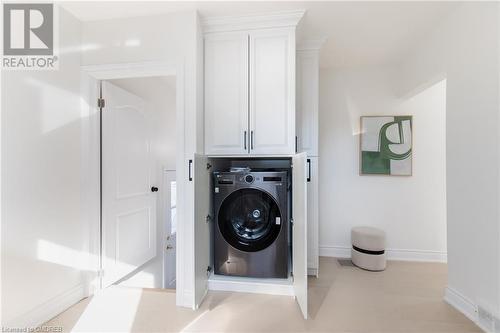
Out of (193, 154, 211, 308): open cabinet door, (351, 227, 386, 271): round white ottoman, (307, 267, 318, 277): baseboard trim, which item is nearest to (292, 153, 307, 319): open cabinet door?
(307, 267, 318, 277): baseboard trim

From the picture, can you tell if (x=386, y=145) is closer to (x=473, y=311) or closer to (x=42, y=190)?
(x=473, y=311)

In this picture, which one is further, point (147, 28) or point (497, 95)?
point (147, 28)

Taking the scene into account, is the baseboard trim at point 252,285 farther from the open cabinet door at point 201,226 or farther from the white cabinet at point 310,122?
the white cabinet at point 310,122

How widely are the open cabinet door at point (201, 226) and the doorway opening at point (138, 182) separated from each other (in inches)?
36.4

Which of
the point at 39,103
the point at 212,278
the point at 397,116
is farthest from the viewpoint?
the point at 397,116

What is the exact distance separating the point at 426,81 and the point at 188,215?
8.78 ft

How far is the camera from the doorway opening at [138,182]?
2084mm

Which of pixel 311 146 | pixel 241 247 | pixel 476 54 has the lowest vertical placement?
pixel 241 247

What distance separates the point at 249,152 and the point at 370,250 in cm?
177

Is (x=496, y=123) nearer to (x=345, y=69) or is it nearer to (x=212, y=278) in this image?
(x=345, y=69)

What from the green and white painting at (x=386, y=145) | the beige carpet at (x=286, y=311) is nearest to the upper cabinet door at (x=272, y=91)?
the beige carpet at (x=286, y=311)

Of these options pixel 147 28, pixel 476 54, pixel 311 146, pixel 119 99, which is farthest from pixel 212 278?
pixel 476 54

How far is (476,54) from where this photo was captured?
1.62m

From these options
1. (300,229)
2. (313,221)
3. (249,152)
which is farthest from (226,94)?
(313,221)
